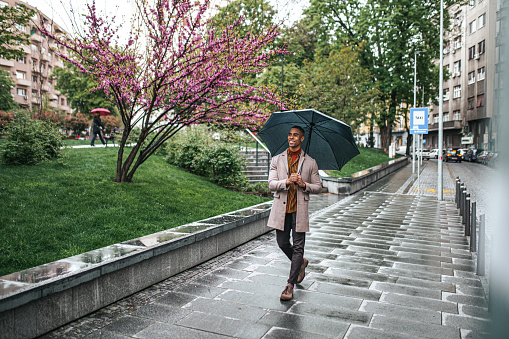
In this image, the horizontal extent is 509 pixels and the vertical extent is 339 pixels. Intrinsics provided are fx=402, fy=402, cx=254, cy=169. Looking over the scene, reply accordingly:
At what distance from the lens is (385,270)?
591cm

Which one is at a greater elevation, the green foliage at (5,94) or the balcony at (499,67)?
the green foliage at (5,94)

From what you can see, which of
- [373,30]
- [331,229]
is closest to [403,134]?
[373,30]

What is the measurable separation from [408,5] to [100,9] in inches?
1171

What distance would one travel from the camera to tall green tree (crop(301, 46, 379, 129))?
27125mm

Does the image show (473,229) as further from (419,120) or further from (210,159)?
(419,120)

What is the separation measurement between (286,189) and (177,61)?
5213 millimetres

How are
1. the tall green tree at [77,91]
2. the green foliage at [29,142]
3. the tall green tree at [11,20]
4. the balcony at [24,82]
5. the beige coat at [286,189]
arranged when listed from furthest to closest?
the balcony at [24,82]
the tall green tree at [77,91]
the tall green tree at [11,20]
the green foliage at [29,142]
the beige coat at [286,189]

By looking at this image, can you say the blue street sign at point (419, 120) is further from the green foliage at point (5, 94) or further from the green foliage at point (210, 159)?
the green foliage at point (5, 94)

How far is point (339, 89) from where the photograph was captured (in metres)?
27.2

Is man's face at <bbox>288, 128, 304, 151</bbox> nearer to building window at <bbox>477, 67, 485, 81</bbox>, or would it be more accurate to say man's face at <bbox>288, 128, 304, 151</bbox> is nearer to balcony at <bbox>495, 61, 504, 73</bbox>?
building window at <bbox>477, 67, 485, 81</bbox>

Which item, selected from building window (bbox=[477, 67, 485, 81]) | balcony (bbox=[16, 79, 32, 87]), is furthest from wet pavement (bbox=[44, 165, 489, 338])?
balcony (bbox=[16, 79, 32, 87])

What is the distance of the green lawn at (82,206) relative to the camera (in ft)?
16.3

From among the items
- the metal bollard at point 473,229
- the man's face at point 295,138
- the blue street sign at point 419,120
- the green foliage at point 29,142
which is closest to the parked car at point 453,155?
the blue street sign at point 419,120

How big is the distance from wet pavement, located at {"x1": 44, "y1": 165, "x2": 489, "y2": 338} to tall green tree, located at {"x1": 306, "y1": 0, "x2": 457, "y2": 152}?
2679 centimetres
